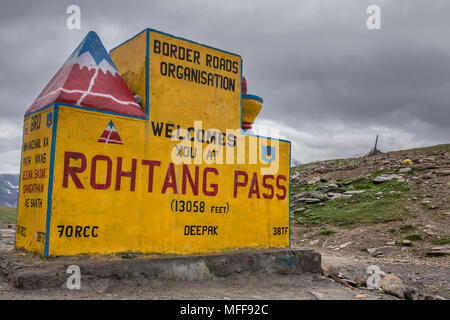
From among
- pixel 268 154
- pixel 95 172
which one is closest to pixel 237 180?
pixel 268 154

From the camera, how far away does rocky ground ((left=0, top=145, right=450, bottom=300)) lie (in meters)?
5.14

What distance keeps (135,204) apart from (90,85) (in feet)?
5.49

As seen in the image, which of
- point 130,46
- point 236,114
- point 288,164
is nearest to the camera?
point 130,46

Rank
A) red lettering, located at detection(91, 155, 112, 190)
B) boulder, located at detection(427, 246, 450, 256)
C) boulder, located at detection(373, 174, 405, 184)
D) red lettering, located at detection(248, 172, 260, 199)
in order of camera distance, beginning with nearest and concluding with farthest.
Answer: red lettering, located at detection(91, 155, 112, 190), red lettering, located at detection(248, 172, 260, 199), boulder, located at detection(427, 246, 450, 256), boulder, located at detection(373, 174, 405, 184)

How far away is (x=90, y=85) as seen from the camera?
209 inches

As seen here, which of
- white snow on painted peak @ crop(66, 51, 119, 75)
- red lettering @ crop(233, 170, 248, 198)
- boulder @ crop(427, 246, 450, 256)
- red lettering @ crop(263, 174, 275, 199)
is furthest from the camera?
boulder @ crop(427, 246, 450, 256)

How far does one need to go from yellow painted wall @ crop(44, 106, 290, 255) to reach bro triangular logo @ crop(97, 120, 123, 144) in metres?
0.05

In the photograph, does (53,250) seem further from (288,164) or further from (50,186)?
(288,164)

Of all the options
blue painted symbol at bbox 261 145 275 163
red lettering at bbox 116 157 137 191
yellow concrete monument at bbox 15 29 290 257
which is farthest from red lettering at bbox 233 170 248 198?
red lettering at bbox 116 157 137 191

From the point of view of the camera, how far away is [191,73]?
20.4ft

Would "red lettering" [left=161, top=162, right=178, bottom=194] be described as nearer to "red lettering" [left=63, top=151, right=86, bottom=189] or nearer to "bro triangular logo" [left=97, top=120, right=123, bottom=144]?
"bro triangular logo" [left=97, top=120, right=123, bottom=144]
